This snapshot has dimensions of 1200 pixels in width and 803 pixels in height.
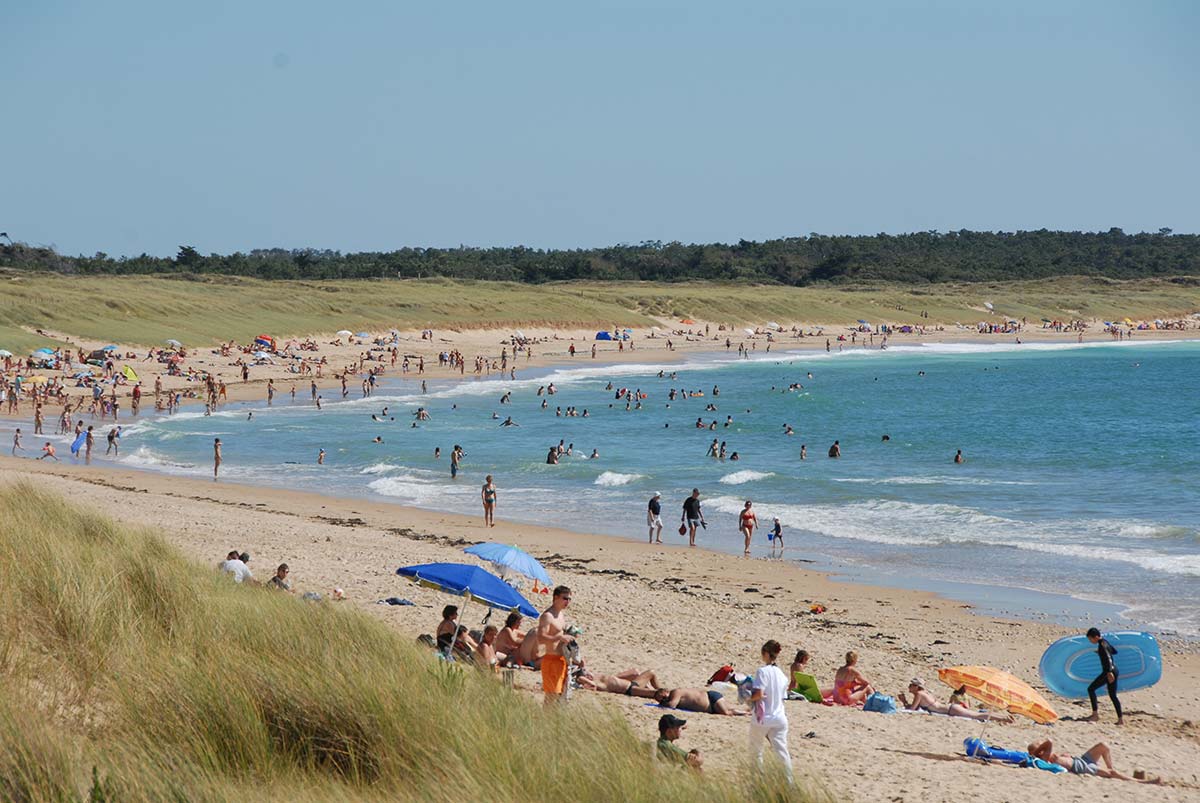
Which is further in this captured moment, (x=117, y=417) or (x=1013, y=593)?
(x=117, y=417)

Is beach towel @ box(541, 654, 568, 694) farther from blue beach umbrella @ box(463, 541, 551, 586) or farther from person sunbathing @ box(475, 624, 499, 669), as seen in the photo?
blue beach umbrella @ box(463, 541, 551, 586)

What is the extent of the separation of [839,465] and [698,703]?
2452 centimetres

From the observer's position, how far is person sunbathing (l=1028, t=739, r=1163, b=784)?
948 cm

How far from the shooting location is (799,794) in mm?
5938

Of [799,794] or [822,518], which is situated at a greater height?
[799,794]

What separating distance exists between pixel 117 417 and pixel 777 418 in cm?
2384

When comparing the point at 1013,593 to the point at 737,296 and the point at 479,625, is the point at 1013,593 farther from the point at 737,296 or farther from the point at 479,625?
the point at 737,296

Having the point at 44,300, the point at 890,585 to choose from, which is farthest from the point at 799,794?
the point at 44,300

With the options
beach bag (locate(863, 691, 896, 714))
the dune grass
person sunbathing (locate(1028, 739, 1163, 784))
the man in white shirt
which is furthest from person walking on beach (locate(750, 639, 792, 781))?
the man in white shirt

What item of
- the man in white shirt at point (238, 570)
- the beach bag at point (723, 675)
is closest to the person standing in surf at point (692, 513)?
the man in white shirt at point (238, 570)

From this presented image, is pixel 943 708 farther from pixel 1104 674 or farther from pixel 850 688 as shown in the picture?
pixel 1104 674

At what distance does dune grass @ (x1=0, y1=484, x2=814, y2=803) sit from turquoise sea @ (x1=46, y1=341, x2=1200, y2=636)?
12409 mm

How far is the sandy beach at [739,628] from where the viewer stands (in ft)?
29.8

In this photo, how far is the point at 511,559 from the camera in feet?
43.0
